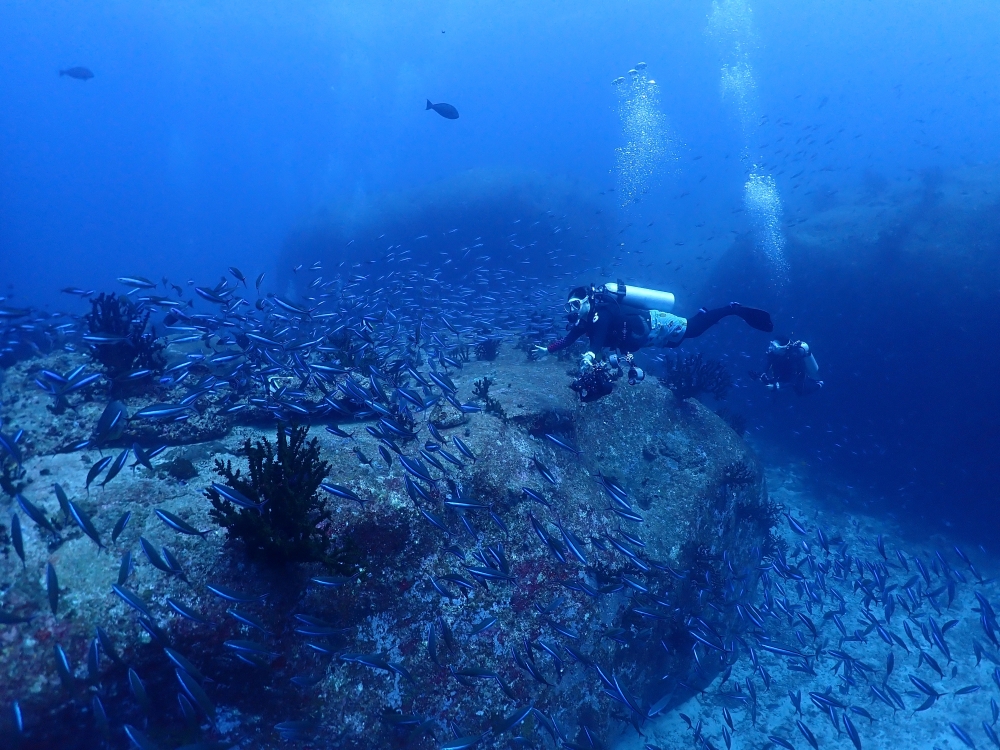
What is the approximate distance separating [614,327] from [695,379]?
4942 mm

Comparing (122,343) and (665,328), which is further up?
(122,343)

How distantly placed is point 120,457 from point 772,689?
12.9 metres

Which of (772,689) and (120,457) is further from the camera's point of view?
(772,689)

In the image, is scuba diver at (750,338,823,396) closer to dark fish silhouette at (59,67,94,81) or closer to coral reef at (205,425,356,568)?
coral reef at (205,425,356,568)

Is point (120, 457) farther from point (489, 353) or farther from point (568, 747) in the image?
point (489, 353)

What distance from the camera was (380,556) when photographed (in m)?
5.77

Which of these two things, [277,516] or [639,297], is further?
[639,297]

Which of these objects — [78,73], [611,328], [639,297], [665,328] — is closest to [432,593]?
[611,328]

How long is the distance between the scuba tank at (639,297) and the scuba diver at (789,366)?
3.77 metres

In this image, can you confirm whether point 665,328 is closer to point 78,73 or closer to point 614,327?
point 614,327

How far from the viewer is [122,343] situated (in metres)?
8.48

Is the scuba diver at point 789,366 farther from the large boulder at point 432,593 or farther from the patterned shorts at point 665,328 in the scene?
the large boulder at point 432,593

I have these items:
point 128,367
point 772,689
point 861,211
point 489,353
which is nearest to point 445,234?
point 489,353

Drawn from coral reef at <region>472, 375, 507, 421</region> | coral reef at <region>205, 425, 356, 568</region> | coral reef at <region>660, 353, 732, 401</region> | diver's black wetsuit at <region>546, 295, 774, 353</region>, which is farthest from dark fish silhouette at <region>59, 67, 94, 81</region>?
coral reef at <region>660, 353, 732, 401</region>
